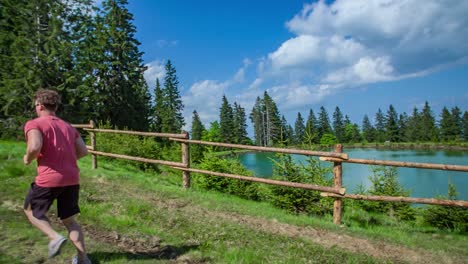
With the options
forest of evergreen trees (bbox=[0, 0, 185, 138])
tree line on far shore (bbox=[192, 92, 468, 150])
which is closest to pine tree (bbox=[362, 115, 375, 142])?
tree line on far shore (bbox=[192, 92, 468, 150])

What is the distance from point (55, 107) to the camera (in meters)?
3.19

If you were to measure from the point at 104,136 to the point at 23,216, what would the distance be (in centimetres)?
768

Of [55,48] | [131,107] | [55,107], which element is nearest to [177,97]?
[131,107]

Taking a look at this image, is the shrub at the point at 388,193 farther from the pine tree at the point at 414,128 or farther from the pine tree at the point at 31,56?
the pine tree at the point at 414,128

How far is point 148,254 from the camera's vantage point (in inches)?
158

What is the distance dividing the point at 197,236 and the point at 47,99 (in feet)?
8.89

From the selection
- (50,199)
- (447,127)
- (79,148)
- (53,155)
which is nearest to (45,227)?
(50,199)

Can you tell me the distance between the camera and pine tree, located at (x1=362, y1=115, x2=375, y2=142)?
87438 mm

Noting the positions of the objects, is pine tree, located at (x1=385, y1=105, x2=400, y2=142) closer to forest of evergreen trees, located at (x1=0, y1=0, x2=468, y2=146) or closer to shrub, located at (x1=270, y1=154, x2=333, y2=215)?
forest of evergreen trees, located at (x1=0, y1=0, x2=468, y2=146)

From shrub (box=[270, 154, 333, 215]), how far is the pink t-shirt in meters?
6.13

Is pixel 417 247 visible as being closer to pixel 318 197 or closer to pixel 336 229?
pixel 336 229

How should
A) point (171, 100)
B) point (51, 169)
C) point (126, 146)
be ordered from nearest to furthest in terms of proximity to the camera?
point (51, 169) < point (126, 146) < point (171, 100)

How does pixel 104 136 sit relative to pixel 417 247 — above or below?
above

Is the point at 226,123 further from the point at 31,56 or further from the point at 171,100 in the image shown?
the point at 31,56
